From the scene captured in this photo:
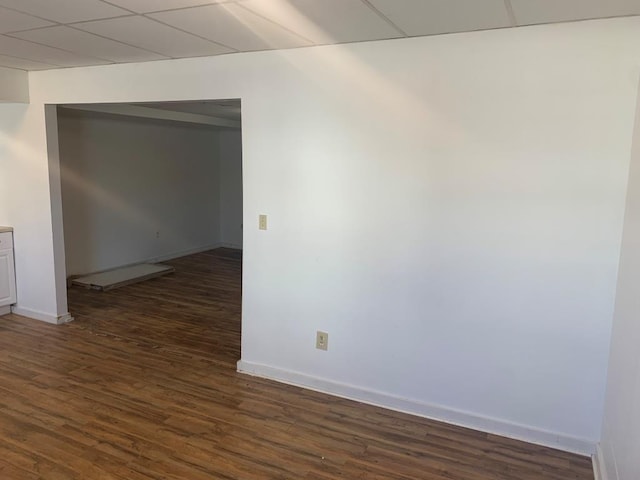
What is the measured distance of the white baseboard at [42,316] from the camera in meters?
4.39

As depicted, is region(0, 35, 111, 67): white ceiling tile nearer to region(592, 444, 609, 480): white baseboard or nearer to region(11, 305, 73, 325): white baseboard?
region(11, 305, 73, 325): white baseboard

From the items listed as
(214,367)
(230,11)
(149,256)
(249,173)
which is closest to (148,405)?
(214,367)

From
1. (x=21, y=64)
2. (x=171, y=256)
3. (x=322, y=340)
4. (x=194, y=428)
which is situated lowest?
(x=194, y=428)

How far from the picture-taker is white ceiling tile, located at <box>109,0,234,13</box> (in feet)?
6.88

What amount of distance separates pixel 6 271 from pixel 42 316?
0.52m

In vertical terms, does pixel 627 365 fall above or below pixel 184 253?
above

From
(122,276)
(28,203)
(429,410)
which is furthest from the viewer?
(122,276)

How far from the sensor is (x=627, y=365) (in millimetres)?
2064

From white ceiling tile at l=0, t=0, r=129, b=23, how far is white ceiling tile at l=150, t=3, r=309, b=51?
210 mm

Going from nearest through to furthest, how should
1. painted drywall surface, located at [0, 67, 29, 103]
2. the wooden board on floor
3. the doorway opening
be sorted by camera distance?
painted drywall surface, located at [0, 67, 29, 103] < the doorway opening < the wooden board on floor

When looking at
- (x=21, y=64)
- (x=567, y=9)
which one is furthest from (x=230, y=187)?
(x=567, y=9)

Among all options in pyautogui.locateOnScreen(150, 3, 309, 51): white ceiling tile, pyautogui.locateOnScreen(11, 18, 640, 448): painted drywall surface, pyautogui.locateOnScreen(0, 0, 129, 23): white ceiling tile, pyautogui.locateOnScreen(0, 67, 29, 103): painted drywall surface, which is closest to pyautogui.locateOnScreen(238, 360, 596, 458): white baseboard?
pyautogui.locateOnScreen(11, 18, 640, 448): painted drywall surface

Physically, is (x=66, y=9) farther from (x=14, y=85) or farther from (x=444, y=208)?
(x=14, y=85)

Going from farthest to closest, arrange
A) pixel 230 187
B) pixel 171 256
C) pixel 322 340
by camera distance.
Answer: pixel 230 187
pixel 171 256
pixel 322 340
